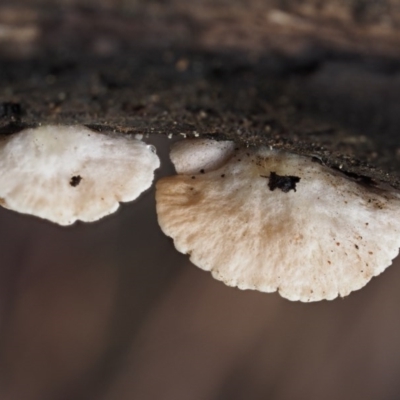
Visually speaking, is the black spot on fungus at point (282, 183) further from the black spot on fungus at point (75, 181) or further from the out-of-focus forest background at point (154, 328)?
the out-of-focus forest background at point (154, 328)

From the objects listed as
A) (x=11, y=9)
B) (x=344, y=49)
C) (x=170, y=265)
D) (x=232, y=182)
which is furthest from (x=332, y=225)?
(x=170, y=265)

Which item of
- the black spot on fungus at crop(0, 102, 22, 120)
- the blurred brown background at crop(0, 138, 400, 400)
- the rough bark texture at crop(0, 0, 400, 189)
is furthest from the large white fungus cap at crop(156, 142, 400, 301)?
the blurred brown background at crop(0, 138, 400, 400)

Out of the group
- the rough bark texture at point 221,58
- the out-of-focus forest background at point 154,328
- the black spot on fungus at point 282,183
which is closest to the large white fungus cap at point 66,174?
the rough bark texture at point 221,58

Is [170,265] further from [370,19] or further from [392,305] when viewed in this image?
[370,19]

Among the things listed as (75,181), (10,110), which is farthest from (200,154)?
(10,110)

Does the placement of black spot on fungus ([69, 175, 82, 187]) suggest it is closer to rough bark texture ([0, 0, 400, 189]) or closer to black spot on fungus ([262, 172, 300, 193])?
rough bark texture ([0, 0, 400, 189])

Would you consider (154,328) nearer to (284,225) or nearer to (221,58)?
(284,225)
